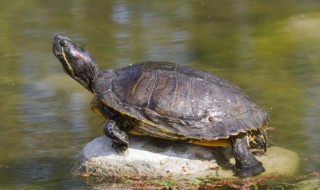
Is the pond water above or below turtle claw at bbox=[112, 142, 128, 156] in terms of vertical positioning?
below

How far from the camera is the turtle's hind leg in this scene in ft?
17.2

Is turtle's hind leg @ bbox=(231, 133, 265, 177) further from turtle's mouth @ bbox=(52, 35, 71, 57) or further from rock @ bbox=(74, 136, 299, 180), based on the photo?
turtle's mouth @ bbox=(52, 35, 71, 57)

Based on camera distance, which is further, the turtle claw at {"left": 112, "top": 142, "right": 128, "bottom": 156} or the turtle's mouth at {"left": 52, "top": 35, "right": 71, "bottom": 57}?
the turtle's mouth at {"left": 52, "top": 35, "right": 71, "bottom": 57}

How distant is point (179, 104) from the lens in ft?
17.4

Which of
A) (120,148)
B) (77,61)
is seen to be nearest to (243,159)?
(120,148)

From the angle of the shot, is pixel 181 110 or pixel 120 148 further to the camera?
pixel 120 148

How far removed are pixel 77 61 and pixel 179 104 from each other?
101 centimetres

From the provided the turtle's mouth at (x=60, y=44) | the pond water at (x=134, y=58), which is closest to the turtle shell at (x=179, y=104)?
the turtle's mouth at (x=60, y=44)

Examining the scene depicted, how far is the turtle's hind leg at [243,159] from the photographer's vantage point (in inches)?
207

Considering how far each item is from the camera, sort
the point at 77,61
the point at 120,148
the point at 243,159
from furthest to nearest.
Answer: the point at 77,61 < the point at 120,148 < the point at 243,159

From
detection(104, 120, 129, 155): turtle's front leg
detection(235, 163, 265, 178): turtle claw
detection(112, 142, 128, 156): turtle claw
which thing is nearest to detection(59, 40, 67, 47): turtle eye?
detection(104, 120, 129, 155): turtle's front leg

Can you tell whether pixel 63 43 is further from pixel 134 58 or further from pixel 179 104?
pixel 134 58

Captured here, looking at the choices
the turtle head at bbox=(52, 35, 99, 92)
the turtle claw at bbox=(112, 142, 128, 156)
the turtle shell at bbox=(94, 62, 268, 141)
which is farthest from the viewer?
the turtle head at bbox=(52, 35, 99, 92)

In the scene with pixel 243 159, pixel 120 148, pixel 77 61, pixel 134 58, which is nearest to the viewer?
pixel 243 159
